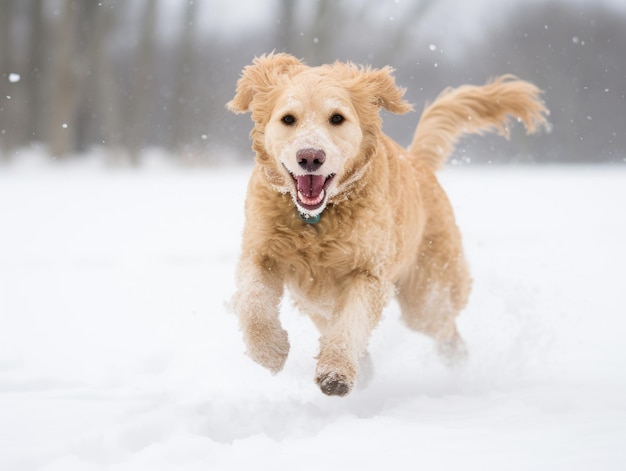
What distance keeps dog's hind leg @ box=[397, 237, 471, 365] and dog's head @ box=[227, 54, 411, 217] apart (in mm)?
1177

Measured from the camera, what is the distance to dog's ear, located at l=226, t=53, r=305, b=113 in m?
3.81

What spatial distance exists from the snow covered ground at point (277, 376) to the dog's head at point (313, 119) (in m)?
1.12

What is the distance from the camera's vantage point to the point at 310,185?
3.44 metres

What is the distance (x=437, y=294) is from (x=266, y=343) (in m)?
1.55

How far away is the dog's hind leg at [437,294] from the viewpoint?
4.73 m

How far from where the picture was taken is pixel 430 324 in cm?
481

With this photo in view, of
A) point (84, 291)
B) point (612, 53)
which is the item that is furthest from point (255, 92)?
point (612, 53)

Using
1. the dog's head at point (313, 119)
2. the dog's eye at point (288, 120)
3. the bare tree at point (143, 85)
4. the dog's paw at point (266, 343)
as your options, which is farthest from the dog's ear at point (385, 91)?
the bare tree at point (143, 85)

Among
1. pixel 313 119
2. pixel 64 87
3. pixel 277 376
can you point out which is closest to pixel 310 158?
pixel 313 119

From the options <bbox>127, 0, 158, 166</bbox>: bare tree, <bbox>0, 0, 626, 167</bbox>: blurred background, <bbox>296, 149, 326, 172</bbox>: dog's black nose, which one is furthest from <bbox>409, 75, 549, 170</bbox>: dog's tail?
<bbox>127, 0, 158, 166</bbox>: bare tree

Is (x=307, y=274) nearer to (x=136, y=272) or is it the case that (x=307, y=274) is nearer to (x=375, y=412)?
(x=375, y=412)

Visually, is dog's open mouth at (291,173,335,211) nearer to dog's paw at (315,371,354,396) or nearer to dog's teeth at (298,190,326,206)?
dog's teeth at (298,190,326,206)

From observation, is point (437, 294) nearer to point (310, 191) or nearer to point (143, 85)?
point (310, 191)

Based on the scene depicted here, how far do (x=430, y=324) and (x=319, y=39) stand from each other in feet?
55.3
